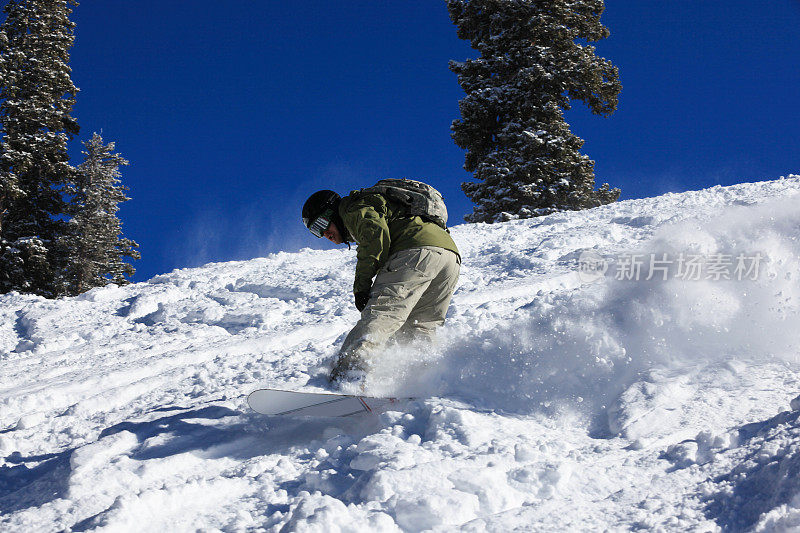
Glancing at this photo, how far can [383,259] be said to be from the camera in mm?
3490

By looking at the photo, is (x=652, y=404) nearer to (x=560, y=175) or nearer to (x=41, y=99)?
(x=560, y=175)

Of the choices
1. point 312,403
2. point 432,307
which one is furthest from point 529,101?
point 312,403

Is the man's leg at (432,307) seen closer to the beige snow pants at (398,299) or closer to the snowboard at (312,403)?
the beige snow pants at (398,299)

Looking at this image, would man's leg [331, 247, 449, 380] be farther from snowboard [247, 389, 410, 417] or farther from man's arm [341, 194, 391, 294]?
snowboard [247, 389, 410, 417]

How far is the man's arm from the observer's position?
11.3 ft

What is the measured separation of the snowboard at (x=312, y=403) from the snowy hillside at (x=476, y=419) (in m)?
0.06

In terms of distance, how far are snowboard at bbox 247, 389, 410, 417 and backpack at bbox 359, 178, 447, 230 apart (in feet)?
4.39

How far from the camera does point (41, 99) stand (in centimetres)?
1752

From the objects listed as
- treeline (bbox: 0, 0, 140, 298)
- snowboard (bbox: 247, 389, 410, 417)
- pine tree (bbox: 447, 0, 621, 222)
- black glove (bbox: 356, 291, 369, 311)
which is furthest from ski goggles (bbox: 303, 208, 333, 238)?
treeline (bbox: 0, 0, 140, 298)

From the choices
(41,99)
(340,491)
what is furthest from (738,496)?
(41,99)

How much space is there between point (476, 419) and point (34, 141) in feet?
63.4

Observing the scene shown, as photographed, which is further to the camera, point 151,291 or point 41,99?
point 41,99

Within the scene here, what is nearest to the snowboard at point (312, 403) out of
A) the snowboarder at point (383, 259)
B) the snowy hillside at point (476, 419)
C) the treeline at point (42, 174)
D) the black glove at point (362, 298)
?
the snowy hillside at point (476, 419)

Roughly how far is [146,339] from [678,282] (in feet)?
16.7
